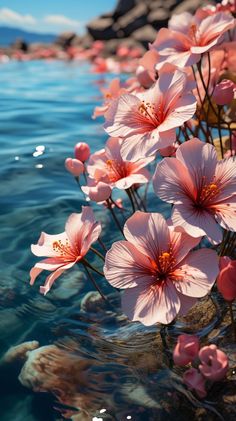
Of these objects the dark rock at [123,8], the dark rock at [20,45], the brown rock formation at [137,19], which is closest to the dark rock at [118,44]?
the brown rock formation at [137,19]

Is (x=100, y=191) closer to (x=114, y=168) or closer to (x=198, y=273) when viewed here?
(x=114, y=168)

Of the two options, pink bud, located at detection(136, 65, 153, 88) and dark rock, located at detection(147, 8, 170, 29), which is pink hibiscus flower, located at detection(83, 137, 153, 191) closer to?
pink bud, located at detection(136, 65, 153, 88)

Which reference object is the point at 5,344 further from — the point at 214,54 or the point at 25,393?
the point at 214,54

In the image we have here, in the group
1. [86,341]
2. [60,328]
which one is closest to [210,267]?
[86,341]

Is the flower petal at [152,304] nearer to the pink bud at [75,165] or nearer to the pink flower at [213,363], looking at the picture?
the pink flower at [213,363]

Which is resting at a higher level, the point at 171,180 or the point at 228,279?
the point at 171,180

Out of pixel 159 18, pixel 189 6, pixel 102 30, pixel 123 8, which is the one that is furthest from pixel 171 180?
pixel 123 8
